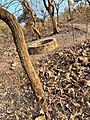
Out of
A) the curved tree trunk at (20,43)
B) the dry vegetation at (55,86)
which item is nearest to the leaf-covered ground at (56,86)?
the dry vegetation at (55,86)

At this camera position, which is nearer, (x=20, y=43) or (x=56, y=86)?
(x=20, y=43)

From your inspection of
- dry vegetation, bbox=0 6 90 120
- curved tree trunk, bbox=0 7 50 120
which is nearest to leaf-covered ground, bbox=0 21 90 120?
dry vegetation, bbox=0 6 90 120

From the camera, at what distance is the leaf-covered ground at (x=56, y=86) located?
5.39 meters

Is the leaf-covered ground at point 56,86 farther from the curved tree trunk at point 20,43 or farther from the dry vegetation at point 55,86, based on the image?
the curved tree trunk at point 20,43

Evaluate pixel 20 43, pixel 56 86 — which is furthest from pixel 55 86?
pixel 20 43

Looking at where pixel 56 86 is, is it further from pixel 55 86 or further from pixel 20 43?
pixel 20 43

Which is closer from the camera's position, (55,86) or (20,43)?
(20,43)

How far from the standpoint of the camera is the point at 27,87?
6250mm

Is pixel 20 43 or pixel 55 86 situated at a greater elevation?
pixel 20 43

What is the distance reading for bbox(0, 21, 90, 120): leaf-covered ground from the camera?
5391mm

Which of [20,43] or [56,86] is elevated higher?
[20,43]

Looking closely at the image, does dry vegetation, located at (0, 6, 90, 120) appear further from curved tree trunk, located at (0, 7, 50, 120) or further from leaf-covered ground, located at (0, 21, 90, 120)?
curved tree trunk, located at (0, 7, 50, 120)

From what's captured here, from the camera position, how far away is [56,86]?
605 centimetres

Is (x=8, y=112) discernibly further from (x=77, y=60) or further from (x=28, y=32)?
(x=28, y=32)
